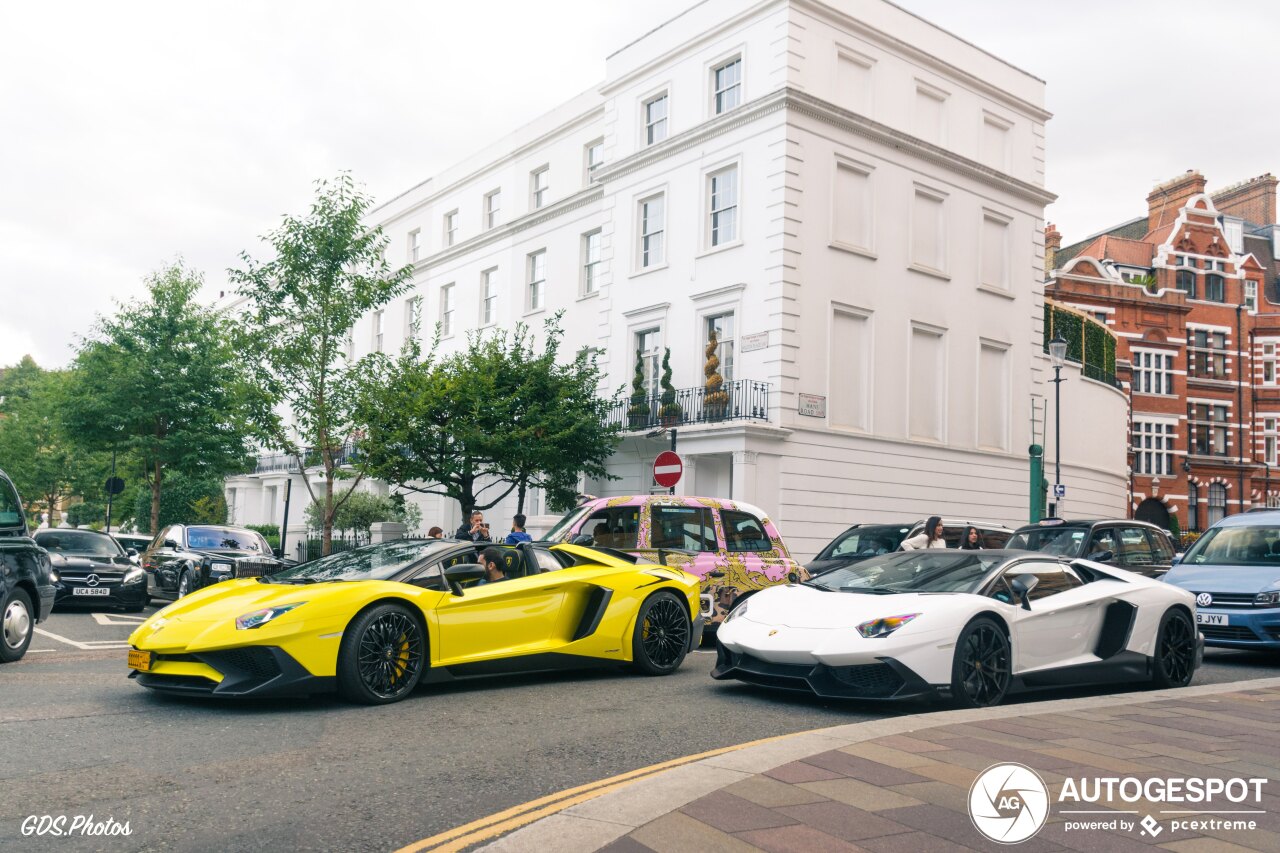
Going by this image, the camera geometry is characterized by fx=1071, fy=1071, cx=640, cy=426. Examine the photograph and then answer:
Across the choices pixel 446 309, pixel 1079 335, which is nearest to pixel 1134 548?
pixel 1079 335

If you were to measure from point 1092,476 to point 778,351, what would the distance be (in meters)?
17.0

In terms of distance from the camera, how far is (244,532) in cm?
2097

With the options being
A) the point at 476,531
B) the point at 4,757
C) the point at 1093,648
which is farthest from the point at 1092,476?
the point at 4,757

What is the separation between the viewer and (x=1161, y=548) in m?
15.5

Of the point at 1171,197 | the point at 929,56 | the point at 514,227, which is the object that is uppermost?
the point at 1171,197

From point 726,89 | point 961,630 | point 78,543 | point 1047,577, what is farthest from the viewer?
point 726,89

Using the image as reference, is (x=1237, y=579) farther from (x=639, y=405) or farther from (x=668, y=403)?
(x=639, y=405)

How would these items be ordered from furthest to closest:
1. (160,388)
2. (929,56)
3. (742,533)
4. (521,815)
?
(160,388)
(929,56)
(742,533)
(521,815)

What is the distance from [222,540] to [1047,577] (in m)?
16.2

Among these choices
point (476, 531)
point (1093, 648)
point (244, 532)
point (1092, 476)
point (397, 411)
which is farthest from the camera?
point (1092, 476)

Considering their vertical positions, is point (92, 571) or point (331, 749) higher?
point (92, 571)

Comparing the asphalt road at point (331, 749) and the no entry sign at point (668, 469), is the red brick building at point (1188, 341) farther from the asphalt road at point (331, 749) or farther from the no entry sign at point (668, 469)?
the asphalt road at point (331, 749)

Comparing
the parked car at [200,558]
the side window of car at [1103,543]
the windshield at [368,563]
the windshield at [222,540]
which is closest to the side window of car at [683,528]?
the windshield at [368,563]

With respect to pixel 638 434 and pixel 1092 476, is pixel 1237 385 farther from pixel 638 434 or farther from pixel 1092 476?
pixel 638 434
